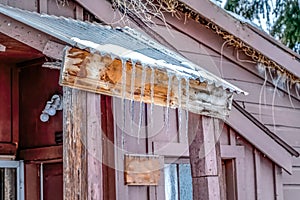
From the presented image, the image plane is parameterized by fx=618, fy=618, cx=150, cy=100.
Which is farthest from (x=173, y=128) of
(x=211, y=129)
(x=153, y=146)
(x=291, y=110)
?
(x=291, y=110)

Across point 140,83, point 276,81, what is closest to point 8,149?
point 140,83

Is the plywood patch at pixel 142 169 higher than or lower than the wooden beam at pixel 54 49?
lower

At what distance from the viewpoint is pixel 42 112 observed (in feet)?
16.2

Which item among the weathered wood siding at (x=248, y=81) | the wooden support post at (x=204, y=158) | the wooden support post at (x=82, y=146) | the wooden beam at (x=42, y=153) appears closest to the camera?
the wooden support post at (x=82, y=146)

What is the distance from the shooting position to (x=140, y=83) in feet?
12.4

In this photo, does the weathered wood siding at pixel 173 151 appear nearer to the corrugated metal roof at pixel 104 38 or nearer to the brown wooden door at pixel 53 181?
the corrugated metal roof at pixel 104 38

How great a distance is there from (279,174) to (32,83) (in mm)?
2449

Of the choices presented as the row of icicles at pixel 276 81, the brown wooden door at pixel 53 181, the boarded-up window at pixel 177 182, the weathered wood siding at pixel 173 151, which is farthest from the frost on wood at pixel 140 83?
the row of icicles at pixel 276 81

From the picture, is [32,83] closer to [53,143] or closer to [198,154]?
[53,143]

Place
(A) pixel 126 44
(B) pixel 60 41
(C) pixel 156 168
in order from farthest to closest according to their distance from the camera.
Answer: (C) pixel 156 168 < (A) pixel 126 44 < (B) pixel 60 41

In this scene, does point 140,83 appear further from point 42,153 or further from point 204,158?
point 42,153

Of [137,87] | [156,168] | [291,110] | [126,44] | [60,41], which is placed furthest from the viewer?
[291,110]

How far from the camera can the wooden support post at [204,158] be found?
4203mm

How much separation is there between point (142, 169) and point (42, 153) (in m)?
0.83
